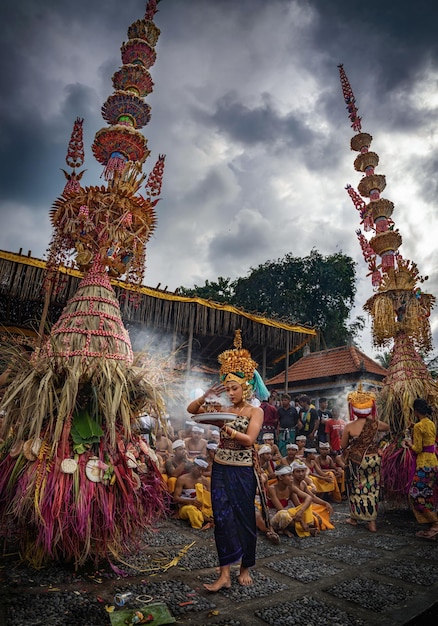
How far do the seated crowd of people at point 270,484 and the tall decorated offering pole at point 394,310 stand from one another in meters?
1.32

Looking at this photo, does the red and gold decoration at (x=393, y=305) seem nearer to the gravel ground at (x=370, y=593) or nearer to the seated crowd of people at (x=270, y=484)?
the seated crowd of people at (x=270, y=484)

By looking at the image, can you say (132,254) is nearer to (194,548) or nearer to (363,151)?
(194,548)

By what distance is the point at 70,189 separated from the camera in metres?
4.21

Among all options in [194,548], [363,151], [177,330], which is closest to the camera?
[194,548]

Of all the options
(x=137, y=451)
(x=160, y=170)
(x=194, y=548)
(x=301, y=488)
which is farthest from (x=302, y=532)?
(x=160, y=170)

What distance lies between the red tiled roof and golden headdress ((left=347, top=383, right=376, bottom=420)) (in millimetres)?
9048

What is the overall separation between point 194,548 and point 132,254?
3.29 metres

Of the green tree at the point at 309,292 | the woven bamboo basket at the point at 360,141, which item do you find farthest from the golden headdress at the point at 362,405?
the green tree at the point at 309,292

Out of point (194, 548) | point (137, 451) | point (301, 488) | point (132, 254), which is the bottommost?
point (194, 548)

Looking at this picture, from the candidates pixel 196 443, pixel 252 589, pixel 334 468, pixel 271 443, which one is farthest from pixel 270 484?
pixel 252 589

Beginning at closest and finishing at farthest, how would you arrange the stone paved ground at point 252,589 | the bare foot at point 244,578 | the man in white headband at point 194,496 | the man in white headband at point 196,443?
the stone paved ground at point 252,589 → the bare foot at point 244,578 → the man in white headband at point 194,496 → the man in white headband at point 196,443

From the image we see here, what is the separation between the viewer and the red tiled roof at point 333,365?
47.8ft

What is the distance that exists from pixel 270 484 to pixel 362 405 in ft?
6.31

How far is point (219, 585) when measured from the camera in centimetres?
284
